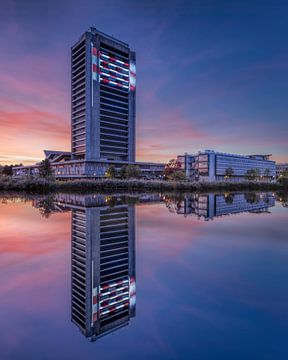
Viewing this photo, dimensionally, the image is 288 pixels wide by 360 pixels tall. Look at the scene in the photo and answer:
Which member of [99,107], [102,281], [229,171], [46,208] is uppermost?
[99,107]

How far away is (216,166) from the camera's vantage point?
11719 cm

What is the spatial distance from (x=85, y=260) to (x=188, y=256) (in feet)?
8.31

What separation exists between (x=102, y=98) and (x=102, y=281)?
100895 mm

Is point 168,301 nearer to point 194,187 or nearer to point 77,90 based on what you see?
point 194,187

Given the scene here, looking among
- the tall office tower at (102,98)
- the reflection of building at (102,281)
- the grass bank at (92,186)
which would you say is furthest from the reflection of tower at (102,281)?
the tall office tower at (102,98)

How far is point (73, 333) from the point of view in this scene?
→ 308cm

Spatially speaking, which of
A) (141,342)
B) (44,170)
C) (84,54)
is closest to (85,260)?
(141,342)

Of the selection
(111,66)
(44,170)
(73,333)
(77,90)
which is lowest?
(73,333)

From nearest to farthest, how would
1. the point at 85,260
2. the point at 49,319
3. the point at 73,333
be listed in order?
the point at 73,333 < the point at 49,319 < the point at 85,260

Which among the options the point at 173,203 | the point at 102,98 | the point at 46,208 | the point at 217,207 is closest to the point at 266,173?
the point at 102,98

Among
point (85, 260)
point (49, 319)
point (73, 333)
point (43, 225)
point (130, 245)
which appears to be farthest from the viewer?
point (43, 225)

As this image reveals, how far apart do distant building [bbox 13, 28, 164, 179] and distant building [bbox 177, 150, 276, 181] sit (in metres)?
34.7

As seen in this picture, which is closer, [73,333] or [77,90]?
[73,333]

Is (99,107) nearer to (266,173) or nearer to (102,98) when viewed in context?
(102,98)
